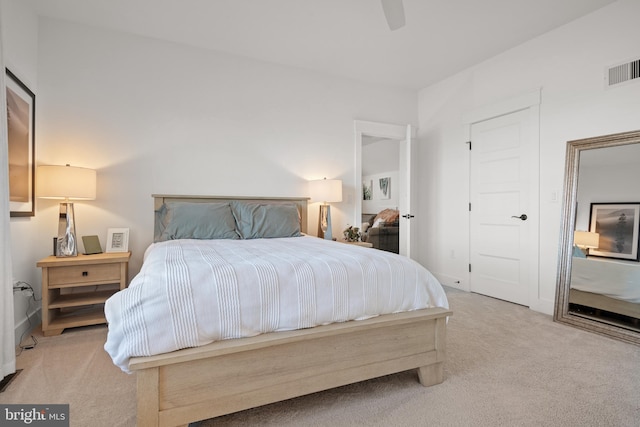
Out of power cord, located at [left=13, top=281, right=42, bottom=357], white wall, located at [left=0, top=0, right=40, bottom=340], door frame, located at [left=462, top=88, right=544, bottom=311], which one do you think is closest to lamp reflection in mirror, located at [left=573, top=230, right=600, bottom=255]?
door frame, located at [left=462, top=88, right=544, bottom=311]

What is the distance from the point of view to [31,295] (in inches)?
101

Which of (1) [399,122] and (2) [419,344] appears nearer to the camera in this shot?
(2) [419,344]

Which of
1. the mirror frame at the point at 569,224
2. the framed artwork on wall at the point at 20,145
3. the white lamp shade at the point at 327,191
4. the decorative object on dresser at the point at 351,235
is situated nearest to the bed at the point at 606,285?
the mirror frame at the point at 569,224

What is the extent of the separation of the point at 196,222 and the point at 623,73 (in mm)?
3777

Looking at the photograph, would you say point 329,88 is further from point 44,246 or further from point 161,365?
point 161,365

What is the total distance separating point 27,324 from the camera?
2.46m

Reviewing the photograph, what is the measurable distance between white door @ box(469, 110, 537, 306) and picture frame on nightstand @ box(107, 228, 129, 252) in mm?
3720

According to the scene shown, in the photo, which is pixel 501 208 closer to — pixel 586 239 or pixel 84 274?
pixel 586 239

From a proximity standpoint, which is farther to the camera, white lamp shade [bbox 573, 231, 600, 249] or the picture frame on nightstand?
the picture frame on nightstand

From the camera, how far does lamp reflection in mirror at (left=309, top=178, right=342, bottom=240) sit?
3584 millimetres

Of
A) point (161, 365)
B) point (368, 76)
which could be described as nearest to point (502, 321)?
point (161, 365)

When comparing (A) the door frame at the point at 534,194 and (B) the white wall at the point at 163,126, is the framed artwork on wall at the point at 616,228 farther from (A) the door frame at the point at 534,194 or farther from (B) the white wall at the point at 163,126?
(B) the white wall at the point at 163,126

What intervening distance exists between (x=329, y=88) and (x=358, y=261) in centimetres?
295

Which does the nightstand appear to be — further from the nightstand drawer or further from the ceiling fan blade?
the ceiling fan blade
